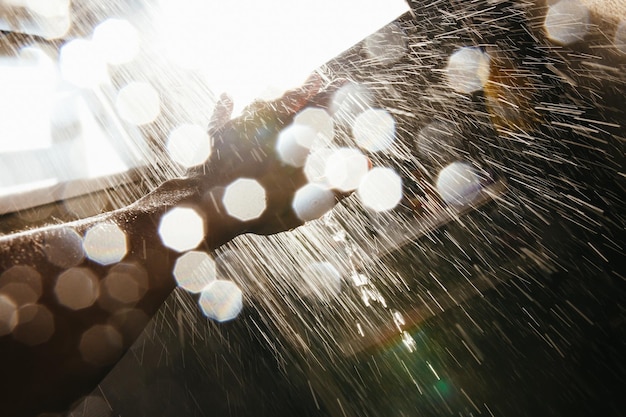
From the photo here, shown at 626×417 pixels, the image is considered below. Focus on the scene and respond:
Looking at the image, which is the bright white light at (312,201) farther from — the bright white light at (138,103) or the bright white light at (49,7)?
the bright white light at (49,7)

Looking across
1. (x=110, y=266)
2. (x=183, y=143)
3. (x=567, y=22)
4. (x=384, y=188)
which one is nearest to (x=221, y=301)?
(x=183, y=143)

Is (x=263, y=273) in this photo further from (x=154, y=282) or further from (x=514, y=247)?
(x=154, y=282)

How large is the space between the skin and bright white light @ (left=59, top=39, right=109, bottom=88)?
9.92ft

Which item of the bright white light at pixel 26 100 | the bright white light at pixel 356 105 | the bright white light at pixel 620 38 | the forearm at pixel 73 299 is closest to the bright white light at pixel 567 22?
the bright white light at pixel 620 38

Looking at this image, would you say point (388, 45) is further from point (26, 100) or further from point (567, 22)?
point (26, 100)

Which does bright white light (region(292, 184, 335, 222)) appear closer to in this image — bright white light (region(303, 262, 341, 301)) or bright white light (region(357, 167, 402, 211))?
bright white light (region(357, 167, 402, 211))

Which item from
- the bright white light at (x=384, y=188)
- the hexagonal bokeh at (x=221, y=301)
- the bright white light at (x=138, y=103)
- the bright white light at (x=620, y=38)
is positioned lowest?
the hexagonal bokeh at (x=221, y=301)

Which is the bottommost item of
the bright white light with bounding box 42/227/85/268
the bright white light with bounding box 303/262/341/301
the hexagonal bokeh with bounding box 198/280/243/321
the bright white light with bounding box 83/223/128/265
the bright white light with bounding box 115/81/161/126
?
the bright white light with bounding box 303/262/341/301

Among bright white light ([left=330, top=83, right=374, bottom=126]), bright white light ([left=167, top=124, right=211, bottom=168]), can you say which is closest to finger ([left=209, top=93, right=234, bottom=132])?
bright white light ([left=330, top=83, right=374, bottom=126])

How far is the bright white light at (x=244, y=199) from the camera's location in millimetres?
1223

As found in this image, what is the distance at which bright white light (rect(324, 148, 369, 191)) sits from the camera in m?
1.12

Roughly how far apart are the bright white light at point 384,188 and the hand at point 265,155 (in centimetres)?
286

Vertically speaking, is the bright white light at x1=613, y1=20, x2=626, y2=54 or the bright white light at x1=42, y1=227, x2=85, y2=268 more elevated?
the bright white light at x1=42, y1=227, x2=85, y2=268

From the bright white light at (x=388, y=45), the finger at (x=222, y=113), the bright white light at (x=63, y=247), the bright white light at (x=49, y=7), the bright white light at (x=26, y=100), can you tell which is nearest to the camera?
the bright white light at (x=63, y=247)
